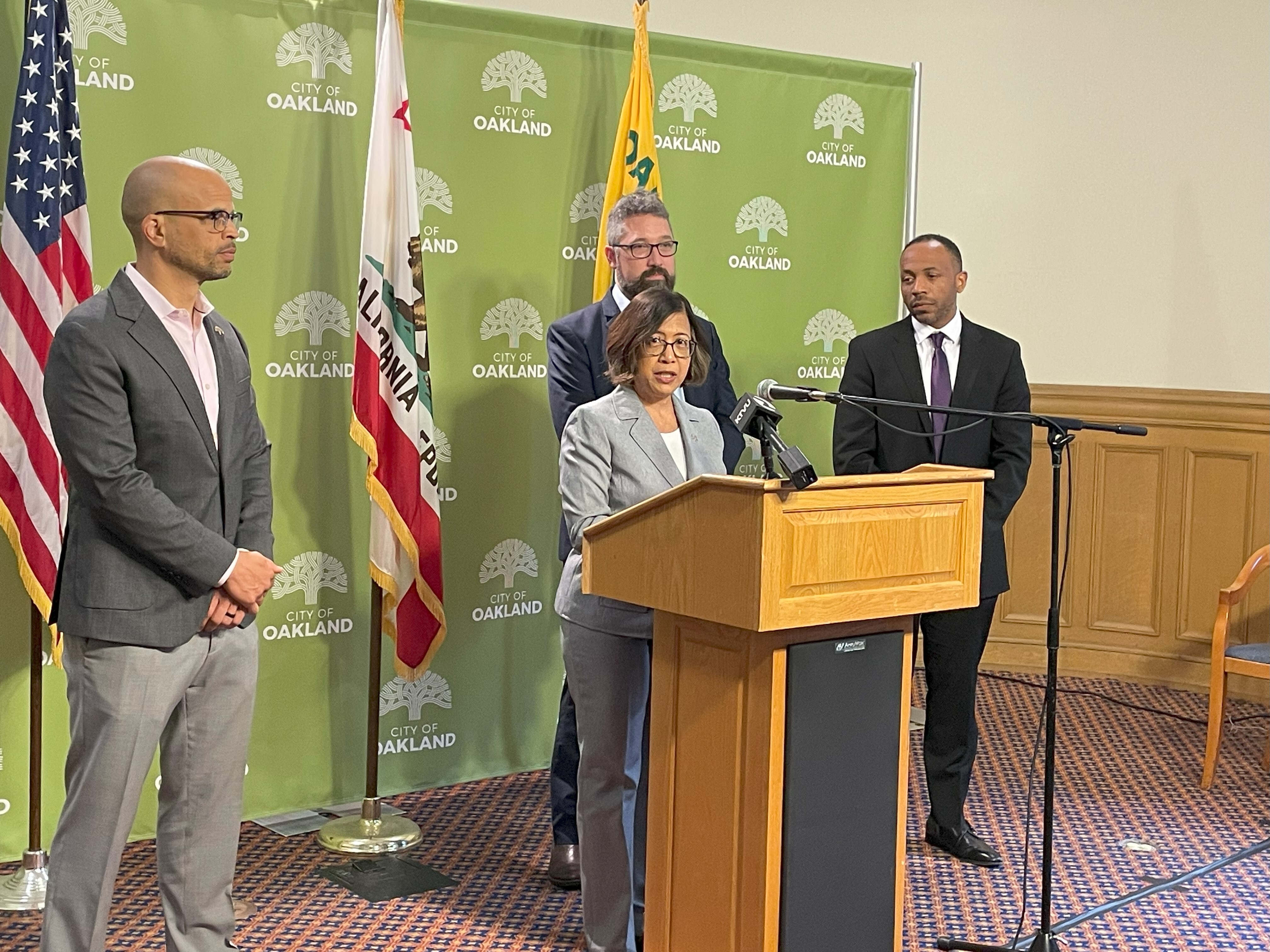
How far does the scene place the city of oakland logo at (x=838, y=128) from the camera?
19.5ft

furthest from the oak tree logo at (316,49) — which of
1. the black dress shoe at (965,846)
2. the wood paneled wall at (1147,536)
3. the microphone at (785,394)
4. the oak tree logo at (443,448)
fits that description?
the wood paneled wall at (1147,536)

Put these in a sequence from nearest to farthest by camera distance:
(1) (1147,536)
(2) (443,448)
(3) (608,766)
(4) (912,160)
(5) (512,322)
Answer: (3) (608,766)
(2) (443,448)
(5) (512,322)
(4) (912,160)
(1) (1147,536)

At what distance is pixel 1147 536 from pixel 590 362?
380 cm

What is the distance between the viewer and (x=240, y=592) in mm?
3092

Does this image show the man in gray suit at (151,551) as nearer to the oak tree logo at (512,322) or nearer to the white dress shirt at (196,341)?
the white dress shirt at (196,341)

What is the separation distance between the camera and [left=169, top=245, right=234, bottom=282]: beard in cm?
306

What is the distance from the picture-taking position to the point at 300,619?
4.82 meters

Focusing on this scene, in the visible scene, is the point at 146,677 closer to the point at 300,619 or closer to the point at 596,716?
the point at 596,716

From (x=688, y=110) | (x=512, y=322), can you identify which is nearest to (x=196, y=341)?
(x=512, y=322)

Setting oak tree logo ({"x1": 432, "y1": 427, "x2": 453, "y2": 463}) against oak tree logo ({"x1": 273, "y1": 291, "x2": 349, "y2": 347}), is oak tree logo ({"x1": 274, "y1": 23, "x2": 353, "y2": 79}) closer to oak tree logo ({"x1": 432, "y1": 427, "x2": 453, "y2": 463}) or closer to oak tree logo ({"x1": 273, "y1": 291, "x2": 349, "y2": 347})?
oak tree logo ({"x1": 273, "y1": 291, "x2": 349, "y2": 347})

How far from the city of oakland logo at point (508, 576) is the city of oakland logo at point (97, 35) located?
202cm

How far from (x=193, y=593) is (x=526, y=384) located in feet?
7.71

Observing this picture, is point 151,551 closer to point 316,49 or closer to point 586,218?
point 316,49

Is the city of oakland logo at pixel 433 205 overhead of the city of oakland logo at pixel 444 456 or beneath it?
overhead
